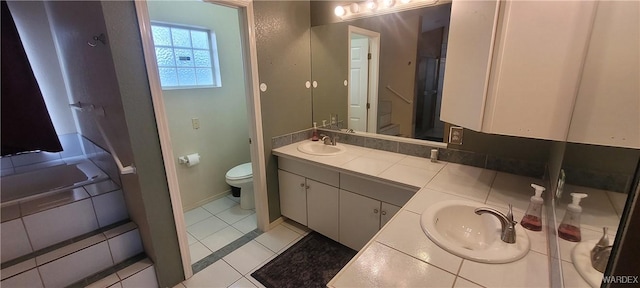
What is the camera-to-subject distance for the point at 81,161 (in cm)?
220

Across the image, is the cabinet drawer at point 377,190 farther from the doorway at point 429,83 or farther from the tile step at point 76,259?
the tile step at point 76,259

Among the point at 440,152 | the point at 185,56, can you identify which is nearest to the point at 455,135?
the point at 440,152

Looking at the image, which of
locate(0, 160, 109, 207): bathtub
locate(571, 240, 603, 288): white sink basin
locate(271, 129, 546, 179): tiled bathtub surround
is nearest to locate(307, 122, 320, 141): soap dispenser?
locate(271, 129, 546, 179): tiled bathtub surround

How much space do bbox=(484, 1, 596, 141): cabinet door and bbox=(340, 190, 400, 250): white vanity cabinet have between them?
0.82 meters

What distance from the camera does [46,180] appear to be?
1.89m

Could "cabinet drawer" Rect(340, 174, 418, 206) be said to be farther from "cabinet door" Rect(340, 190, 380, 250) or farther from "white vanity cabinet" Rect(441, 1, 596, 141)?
"white vanity cabinet" Rect(441, 1, 596, 141)

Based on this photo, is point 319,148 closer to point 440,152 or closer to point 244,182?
point 244,182

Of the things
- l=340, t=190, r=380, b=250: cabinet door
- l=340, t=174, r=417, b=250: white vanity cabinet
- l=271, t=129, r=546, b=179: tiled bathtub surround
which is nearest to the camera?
l=271, t=129, r=546, b=179: tiled bathtub surround

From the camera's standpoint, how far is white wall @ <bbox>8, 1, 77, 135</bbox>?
1.87 meters

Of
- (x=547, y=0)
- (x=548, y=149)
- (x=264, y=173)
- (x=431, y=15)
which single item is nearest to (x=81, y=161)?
(x=264, y=173)

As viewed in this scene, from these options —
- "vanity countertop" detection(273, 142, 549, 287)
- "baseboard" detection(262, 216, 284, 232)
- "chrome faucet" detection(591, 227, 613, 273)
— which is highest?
"chrome faucet" detection(591, 227, 613, 273)

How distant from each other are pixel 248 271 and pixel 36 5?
258cm

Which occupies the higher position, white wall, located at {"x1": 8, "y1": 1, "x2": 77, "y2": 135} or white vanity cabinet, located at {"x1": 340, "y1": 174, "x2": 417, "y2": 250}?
white wall, located at {"x1": 8, "y1": 1, "x2": 77, "y2": 135}

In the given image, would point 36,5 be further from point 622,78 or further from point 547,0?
point 622,78
